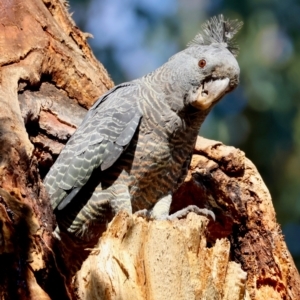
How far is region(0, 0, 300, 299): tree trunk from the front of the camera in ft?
11.1

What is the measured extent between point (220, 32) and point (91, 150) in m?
1.46

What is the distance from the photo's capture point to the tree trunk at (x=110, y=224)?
3.40m

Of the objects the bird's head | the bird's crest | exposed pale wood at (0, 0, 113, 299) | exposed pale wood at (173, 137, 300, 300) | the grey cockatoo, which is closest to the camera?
exposed pale wood at (0, 0, 113, 299)

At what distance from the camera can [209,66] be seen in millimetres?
4621

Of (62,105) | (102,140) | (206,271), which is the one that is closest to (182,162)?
(102,140)

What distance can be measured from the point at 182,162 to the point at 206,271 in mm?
1680

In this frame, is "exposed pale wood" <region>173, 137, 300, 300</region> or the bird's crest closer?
the bird's crest

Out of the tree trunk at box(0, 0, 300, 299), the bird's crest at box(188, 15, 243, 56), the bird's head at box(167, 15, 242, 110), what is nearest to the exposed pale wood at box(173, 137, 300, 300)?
the tree trunk at box(0, 0, 300, 299)

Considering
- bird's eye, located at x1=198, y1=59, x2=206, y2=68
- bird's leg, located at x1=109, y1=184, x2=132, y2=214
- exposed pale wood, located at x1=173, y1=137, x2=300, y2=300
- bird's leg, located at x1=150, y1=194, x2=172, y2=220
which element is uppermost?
bird's eye, located at x1=198, y1=59, x2=206, y2=68

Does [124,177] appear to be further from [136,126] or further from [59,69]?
[59,69]

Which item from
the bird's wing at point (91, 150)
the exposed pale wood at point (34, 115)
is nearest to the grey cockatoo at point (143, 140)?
the bird's wing at point (91, 150)

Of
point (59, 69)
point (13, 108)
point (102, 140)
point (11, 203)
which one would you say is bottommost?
point (11, 203)

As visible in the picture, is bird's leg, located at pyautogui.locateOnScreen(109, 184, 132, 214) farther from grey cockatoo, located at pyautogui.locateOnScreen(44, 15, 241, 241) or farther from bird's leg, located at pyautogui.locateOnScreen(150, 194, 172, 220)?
bird's leg, located at pyautogui.locateOnScreen(150, 194, 172, 220)

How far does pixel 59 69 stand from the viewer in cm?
563
